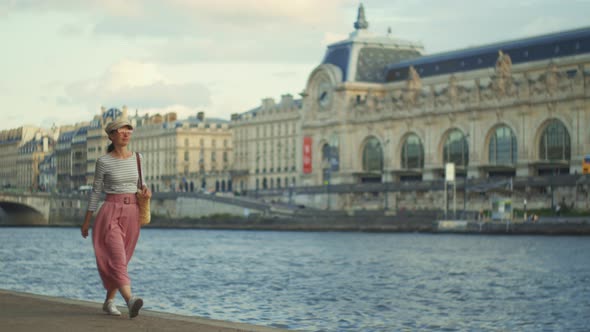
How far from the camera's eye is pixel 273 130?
160 m

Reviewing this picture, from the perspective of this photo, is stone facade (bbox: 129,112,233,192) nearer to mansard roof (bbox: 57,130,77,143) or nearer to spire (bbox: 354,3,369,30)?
mansard roof (bbox: 57,130,77,143)

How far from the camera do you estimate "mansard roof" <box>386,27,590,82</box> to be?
113375 millimetres

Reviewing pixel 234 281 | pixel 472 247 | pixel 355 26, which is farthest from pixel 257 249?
pixel 355 26

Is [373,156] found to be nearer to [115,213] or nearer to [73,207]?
[73,207]

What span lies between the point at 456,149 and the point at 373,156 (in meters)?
15.1

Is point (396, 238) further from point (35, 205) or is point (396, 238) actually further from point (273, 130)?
point (273, 130)

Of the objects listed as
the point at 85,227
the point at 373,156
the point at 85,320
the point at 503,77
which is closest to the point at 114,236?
the point at 85,227

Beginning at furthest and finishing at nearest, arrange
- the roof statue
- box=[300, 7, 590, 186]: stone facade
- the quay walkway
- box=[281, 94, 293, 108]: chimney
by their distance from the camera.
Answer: box=[281, 94, 293, 108]: chimney
the roof statue
box=[300, 7, 590, 186]: stone facade
the quay walkway

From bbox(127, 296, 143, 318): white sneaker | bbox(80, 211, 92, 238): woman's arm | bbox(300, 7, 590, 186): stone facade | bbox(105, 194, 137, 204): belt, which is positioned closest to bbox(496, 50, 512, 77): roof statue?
bbox(300, 7, 590, 186): stone facade

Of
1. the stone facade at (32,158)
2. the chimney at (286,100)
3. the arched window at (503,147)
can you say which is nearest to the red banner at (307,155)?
the chimney at (286,100)

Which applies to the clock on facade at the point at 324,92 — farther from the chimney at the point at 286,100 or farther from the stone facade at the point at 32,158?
the stone facade at the point at 32,158

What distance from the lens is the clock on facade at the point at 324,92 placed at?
141375 millimetres

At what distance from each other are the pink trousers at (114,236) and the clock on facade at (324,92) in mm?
124861

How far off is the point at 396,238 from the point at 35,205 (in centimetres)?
6400
